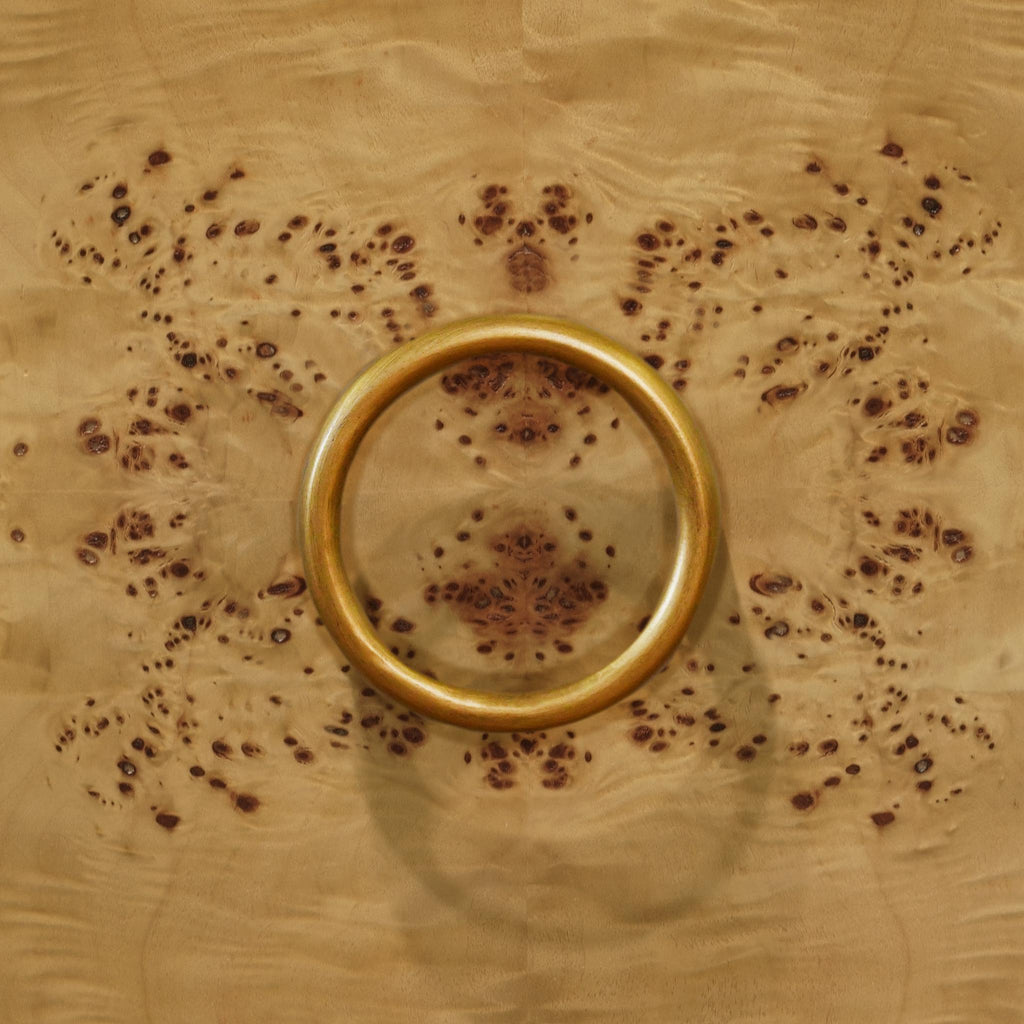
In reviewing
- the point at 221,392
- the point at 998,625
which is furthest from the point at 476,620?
the point at 998,625

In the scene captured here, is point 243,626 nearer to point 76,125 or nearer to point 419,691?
point 419,691

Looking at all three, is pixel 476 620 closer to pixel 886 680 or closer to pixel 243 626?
pixel 243 626

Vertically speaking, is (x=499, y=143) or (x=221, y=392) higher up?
(x=499, y=143)

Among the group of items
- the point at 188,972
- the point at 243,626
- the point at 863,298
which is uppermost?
the point at 863,298
